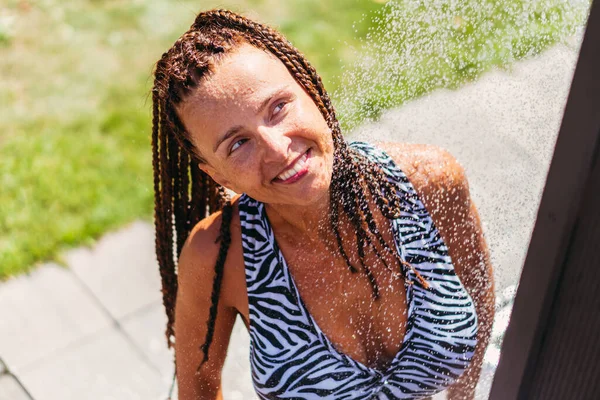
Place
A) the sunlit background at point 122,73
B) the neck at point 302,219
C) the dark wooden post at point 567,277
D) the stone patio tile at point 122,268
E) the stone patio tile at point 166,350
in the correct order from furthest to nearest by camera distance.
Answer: the stone patio tile at point 122,268 → the stone patio tile at point 166,350 → the sunlit background at point 122,73 → the neck at point 302,219 → the dark wooden post at point 567,277

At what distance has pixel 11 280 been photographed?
325 cm

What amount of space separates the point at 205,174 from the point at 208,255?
9.0 inches

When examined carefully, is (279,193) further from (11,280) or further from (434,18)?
(11,280)

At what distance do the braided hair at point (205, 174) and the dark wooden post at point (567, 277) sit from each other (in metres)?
0.68

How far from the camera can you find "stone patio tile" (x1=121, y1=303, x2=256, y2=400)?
282 cm

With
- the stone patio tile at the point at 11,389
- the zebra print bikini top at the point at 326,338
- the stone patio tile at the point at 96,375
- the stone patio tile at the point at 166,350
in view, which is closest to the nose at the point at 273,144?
the zebra print bikini top at the point at 326,338

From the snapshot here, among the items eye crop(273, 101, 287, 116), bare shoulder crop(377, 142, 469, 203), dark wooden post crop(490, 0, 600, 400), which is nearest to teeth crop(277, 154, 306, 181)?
eye crop(273, 101, 287, 116)

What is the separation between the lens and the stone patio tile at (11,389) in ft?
9.28

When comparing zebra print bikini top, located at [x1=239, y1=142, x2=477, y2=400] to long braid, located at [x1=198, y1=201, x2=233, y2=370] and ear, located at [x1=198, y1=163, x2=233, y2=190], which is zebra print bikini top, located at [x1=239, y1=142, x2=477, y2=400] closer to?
long braid, located at [x1=198, y1=201, x2=233, y2=370]

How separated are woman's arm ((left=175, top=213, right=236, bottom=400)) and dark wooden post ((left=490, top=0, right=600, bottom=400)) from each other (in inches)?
33.3

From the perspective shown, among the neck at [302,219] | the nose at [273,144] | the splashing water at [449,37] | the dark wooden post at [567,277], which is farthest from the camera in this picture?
the splashing water at [449,37]

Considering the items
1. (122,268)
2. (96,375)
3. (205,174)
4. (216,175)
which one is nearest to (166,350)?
(96,375)

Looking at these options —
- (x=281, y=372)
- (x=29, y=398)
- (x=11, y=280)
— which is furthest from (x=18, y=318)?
(x=281, y=372)

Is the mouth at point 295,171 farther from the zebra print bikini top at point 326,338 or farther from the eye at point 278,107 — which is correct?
the zebra print bikini top at point 326,338
